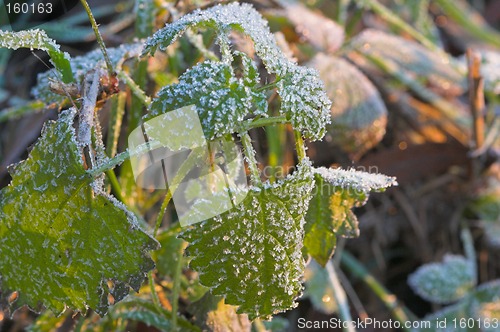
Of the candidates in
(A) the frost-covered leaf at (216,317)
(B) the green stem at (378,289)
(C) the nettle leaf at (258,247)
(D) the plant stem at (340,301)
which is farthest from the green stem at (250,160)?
(B) the green stem at (378,289)

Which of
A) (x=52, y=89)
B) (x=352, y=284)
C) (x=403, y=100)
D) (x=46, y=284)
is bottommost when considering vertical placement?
(x=352, y=284)

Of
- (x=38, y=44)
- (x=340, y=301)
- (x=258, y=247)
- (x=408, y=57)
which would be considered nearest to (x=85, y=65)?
(x=38, y=44)

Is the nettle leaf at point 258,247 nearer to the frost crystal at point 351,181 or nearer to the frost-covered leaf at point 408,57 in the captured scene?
the frost crystal at point 351,181

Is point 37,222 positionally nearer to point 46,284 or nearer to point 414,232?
point 46,284

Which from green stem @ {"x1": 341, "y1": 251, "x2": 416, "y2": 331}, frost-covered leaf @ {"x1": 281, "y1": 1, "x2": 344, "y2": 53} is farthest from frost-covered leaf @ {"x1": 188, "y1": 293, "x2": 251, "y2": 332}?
frost-covered leaf @ {"x1": 281, "y1": 1, "x2": 344, "y2": 53}

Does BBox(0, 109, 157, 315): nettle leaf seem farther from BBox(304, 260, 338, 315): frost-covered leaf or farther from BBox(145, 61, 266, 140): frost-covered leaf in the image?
BBox(304, 260, 338, 315): frost-covered leaf

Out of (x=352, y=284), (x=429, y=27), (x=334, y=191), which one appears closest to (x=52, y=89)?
(x=334, y=191)
